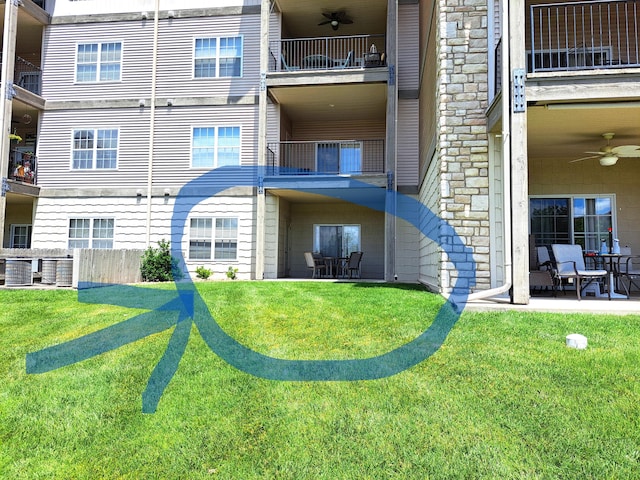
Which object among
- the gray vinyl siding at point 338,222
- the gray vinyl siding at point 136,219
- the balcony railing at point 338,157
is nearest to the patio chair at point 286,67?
the balcony railing at point 338,157

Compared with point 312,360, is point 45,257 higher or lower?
higher

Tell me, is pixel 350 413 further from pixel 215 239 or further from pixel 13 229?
pixel 13 229

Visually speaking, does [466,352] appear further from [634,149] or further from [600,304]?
[634,149]

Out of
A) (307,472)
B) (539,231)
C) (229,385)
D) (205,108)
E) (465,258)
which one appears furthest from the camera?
(205,108)

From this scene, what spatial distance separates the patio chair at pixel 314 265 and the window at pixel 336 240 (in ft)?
1.98

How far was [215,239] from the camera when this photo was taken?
1436 cm

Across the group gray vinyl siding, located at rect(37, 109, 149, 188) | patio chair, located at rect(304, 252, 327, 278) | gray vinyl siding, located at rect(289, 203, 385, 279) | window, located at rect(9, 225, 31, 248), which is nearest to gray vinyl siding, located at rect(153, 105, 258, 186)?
gray vinyl siding, located at rect(37, 109, 149, 188)

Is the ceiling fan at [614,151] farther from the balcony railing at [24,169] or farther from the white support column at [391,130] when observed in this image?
the balcony railing at [24,169]

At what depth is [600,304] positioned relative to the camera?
6.04 meters

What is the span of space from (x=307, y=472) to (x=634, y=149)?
8382 mm

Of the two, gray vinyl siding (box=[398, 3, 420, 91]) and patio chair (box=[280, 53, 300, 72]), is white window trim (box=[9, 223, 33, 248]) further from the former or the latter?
gray vinyl siding (box=[398, 3, 420, 91])

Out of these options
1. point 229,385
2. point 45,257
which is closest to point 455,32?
point 229,385

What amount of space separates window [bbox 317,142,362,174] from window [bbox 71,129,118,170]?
6.97m

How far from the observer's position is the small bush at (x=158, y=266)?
1291 centimetres
